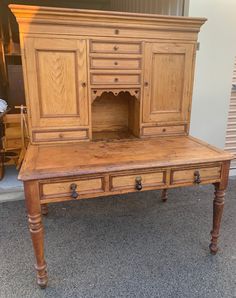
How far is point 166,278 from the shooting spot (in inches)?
62.6

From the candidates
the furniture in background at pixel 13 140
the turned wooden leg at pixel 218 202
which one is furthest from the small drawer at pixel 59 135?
the furniture in background at pixel 13 140

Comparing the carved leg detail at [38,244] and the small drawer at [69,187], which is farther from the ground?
the small drawer at [69,187]

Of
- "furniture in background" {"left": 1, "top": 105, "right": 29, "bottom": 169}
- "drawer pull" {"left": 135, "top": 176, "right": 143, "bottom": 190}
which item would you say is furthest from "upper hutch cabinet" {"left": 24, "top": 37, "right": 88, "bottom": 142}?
"furniture in background" {"left": 1, "top": 105, "right": 29, "bottom": 169}

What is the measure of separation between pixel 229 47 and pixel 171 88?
1154 mm

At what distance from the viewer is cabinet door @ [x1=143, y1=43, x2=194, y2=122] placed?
1.79 meters

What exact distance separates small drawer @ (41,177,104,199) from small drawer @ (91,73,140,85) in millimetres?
684

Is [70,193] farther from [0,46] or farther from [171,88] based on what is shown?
[0,46]

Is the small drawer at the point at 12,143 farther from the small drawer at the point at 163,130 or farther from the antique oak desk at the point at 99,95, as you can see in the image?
the small drawer at the point at 163,130

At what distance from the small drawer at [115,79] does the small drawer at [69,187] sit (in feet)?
2.24

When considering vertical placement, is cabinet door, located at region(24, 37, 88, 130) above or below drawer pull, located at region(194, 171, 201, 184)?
above

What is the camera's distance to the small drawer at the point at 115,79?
5.59 ft

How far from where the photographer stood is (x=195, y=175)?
1560 millimetres

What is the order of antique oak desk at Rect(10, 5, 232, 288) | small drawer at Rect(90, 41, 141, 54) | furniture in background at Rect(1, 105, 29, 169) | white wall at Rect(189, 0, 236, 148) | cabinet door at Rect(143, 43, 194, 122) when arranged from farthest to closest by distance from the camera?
furniture in background at Rect(1, 105, 29, 169) → white wall at Rect(189, 0, 236, 148) → cabinet door at Rect(143, 43, 194, 122) → small drawer at Rect(90, 41, 141, 54) → antique oak desk at Rect(10, 5, 232, 288)

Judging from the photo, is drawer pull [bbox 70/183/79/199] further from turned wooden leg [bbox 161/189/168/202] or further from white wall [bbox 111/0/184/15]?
white wall [bbox 111/0/184/15]
